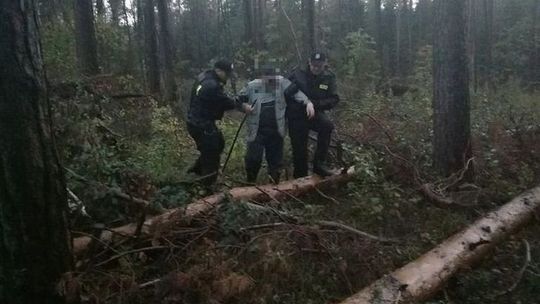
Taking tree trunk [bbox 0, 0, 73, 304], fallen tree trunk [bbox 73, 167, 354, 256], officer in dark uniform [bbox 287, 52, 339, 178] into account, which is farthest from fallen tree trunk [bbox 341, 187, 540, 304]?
officer in dark uniform [bbox 287, 52, 339, 178]

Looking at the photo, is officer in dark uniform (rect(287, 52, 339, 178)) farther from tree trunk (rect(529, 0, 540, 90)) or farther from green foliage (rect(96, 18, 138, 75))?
tree trunk (rect(529, 0, 540, 90))

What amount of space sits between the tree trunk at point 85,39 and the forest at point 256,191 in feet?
0.12

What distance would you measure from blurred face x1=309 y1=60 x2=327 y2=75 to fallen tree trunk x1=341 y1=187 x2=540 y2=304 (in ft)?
10.4

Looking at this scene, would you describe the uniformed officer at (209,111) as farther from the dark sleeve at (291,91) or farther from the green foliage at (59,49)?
the green foliage at (59,49)

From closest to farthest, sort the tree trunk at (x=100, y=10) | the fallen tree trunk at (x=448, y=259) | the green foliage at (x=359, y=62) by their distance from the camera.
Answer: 1. the fallen tree trunk at (x=448, y=259)
2. the tree trunk at (x=100, y=10)
3. the green foliage at (x=359, y=62)

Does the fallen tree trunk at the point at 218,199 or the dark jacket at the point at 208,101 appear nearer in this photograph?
the fallen tree trunk at the point at 218,199

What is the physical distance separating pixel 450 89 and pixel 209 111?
3.54 meters

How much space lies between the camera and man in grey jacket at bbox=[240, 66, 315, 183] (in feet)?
23.7

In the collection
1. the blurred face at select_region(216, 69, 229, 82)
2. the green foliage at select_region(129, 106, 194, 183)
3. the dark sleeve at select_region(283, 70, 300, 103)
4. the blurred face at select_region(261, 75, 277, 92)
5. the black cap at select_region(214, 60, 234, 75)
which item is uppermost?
the black cap at select_region(214, 60, 234, 75)

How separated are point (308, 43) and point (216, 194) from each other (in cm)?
958

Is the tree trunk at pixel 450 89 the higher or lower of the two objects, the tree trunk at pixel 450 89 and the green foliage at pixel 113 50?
the lower

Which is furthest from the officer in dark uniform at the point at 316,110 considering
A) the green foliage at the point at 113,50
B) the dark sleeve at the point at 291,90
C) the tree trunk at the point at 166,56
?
the green foliage at the point at 113,50

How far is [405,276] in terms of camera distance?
4383 millimetres

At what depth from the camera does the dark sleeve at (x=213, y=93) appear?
6.61 m
